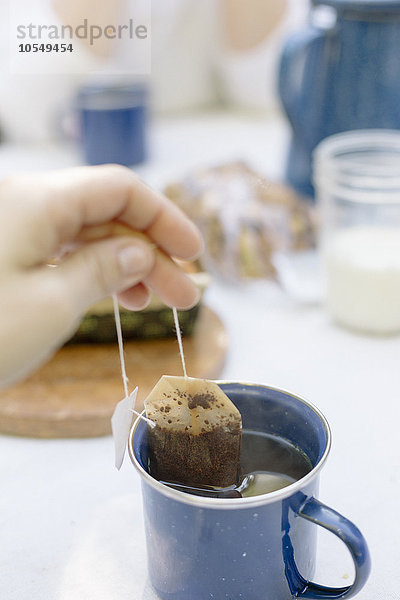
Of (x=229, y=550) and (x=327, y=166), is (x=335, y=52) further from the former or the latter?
(x=229, y=550)

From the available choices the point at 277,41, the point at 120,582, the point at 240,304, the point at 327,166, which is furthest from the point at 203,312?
the point at 277,41

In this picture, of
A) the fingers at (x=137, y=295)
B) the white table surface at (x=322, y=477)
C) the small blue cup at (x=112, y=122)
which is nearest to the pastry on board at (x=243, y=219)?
the white table surface at (x=322, y=477)

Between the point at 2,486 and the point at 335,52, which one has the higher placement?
the point at 335,52

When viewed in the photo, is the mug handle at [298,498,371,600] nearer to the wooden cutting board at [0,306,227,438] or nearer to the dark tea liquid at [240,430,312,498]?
the dark tea liquid at [240,430,312,498]

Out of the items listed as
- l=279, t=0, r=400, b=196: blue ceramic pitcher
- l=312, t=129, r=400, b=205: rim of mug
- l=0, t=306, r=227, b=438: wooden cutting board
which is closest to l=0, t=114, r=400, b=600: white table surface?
l=0, t=306, r=227, b=438: wooden cutting board

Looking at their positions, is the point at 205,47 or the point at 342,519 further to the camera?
the point at 205,47

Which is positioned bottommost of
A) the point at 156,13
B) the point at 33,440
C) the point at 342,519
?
the point at 33,440
